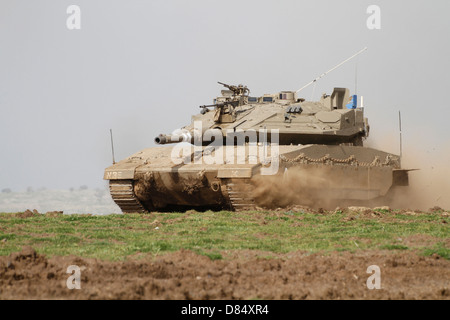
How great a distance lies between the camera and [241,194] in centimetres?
1675

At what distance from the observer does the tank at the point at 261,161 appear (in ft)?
55.5

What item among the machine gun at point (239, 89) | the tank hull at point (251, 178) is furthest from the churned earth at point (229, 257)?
the machine gun at point (239, 89)

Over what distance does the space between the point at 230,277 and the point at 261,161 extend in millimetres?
8835

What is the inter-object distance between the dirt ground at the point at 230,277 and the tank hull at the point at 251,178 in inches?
268

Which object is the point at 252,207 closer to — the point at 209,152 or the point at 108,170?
the point at 209,152

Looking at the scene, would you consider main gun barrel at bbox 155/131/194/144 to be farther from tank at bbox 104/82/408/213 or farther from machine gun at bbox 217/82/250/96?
machine gun at bbox 217/82/250/96

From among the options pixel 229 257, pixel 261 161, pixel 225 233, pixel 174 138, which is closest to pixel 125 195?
pixel 174 138

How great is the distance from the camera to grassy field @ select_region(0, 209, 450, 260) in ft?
34.7

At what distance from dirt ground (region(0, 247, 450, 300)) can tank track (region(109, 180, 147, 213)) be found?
30.7 feet

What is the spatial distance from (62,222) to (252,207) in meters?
4.57

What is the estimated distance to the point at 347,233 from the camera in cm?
1243

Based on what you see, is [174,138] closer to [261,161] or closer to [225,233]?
[261,161]
